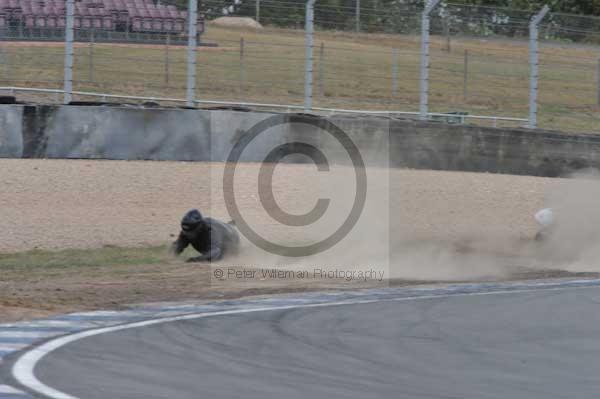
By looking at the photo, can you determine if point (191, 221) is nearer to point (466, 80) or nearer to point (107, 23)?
point (107, 23)

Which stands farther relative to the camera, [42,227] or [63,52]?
[63,52]

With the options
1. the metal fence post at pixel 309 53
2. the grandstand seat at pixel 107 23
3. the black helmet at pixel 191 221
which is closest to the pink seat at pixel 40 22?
the grandstand seat at pixel 107 23

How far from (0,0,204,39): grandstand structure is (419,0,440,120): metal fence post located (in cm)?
384

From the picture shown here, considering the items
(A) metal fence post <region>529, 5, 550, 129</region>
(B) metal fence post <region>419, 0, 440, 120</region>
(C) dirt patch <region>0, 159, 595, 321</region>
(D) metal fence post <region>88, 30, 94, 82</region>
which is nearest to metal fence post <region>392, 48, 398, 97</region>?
(B) metal fence post <region>419, 0, 440, 120</region>

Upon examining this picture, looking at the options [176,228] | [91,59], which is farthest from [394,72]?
[176,228]

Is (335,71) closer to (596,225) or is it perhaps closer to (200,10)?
(200,10)

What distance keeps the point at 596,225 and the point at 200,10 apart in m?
7.71

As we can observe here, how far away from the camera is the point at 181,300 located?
9805 mm

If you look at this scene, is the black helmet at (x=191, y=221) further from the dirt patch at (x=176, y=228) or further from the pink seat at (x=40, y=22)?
the pink seat at (x=40, y=22)

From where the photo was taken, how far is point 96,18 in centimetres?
1828

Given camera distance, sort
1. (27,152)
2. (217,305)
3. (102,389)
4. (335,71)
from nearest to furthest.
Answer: (102,389) → (217,305) → (27,152) → (335,71)

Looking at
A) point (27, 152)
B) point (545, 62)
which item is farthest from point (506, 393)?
point (545, 62)

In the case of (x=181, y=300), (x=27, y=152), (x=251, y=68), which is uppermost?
(x=251, y=68)

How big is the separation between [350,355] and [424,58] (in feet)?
39.2
